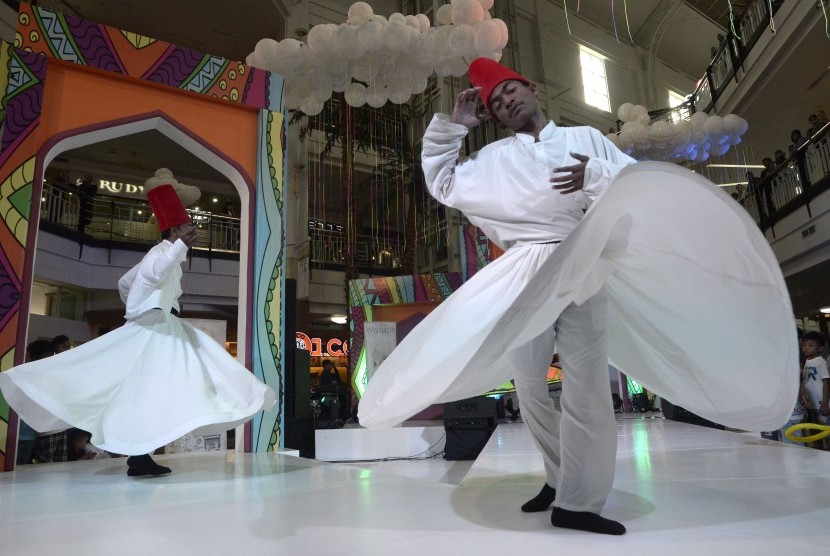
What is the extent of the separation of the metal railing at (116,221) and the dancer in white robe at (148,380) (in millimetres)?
Answer: 8561

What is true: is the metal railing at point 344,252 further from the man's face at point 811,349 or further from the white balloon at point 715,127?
the man's face at point 811,349

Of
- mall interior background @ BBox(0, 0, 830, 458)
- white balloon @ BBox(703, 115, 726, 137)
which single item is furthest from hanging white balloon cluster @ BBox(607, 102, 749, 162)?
mall interior background @ BBox(0, 0, 830, 458)

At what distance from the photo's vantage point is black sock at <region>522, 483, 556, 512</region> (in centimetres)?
175

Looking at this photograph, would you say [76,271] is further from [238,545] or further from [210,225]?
[238,545]

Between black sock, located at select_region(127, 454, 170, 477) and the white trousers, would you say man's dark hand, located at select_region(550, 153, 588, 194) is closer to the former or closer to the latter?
the white trousers

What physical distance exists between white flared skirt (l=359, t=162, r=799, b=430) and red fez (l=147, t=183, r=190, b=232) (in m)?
2.05

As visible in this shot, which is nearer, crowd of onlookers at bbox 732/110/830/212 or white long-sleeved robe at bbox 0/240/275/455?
white long-sleeved robe at bbox 0/240/275/455

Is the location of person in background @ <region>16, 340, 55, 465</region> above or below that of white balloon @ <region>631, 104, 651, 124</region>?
below

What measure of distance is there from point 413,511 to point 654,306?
3.25 ft

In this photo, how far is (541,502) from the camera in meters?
1.77

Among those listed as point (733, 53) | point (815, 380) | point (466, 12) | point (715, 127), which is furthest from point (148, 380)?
point (733, 53)

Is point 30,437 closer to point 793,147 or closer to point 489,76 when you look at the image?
point 489,76

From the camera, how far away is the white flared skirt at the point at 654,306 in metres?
1.43

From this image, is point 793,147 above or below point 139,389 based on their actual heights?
above
